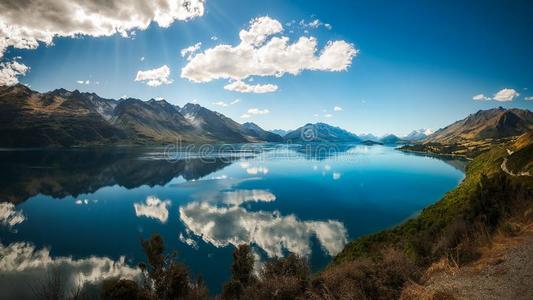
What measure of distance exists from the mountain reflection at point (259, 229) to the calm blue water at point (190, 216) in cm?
18

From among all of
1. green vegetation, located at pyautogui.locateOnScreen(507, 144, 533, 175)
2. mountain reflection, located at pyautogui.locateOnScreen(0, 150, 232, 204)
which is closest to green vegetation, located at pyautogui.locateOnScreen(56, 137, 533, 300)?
green vegetation, located at pyautogui.locateOnScreen(507, 144, 533, 175)

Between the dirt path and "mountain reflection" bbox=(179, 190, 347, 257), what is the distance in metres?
28.6

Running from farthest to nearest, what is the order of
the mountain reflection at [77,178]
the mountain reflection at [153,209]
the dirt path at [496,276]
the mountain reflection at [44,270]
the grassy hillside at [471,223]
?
the mountain reflection at [77,178], the mountain reflection at [153,209], the mountain reflection at [44,270], the grassy hillside at [471,223], the dirt path at [496,276]

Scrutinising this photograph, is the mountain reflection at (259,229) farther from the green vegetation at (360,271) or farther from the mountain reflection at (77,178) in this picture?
the mountain reflection at (77,178)

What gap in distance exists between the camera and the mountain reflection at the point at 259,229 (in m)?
44.9

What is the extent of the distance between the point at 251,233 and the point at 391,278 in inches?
1453

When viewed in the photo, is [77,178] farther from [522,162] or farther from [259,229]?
[522,162]

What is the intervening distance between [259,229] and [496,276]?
4234 cm

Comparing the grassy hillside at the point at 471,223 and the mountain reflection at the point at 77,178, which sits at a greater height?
the grassy hillside at the point at 471,223

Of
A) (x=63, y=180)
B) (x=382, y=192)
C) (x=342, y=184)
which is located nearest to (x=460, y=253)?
(x=382, y=192)

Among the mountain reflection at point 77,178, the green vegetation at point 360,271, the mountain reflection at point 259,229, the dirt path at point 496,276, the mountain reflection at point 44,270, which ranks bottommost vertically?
the mountain reflection at point 44,270

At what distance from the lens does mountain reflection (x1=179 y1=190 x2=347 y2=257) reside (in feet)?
147

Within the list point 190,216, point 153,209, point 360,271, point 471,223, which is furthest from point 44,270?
point 471,223

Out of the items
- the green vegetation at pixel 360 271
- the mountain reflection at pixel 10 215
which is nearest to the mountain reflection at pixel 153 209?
the mountain reflection at pixel 10 215
